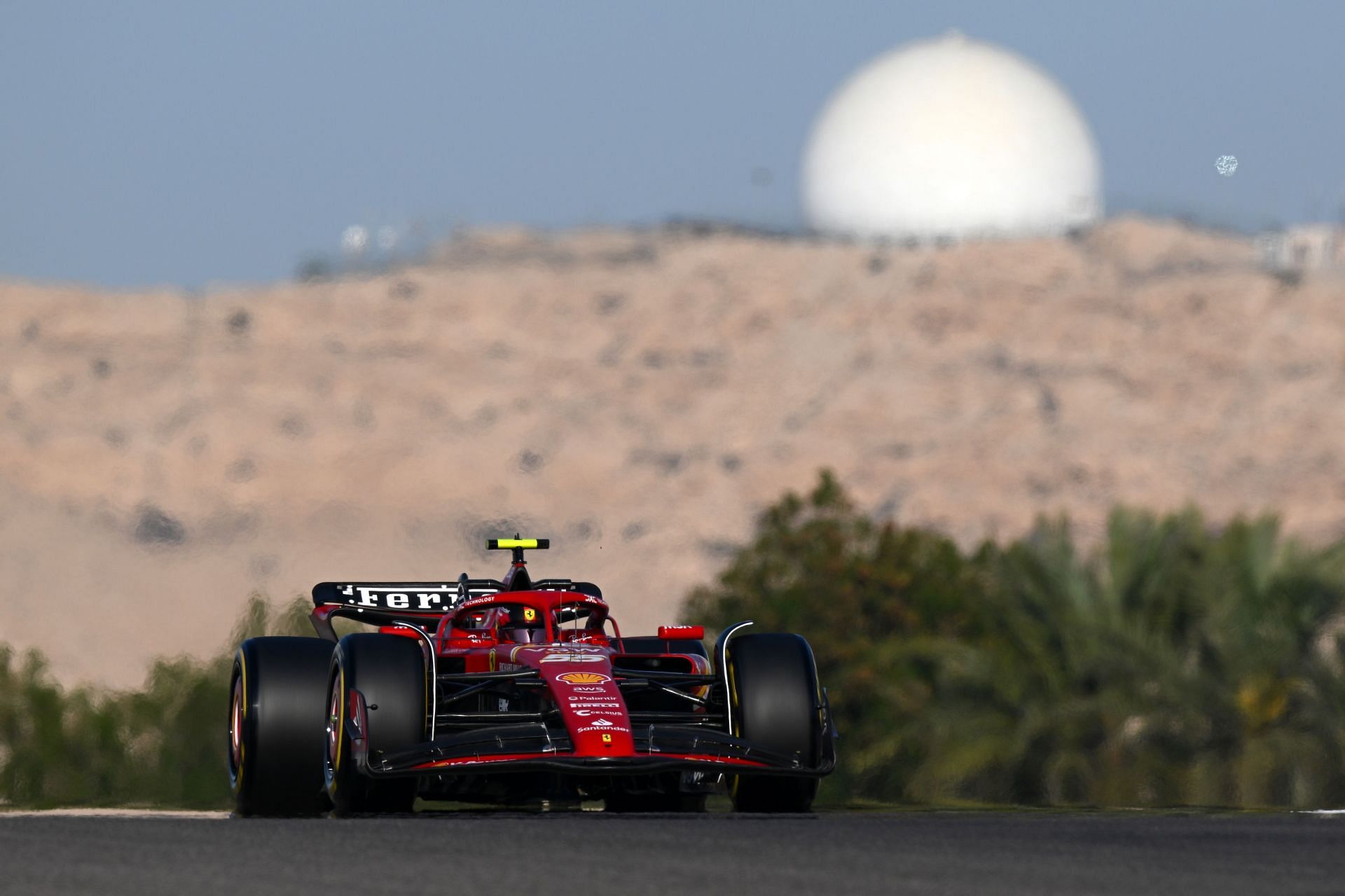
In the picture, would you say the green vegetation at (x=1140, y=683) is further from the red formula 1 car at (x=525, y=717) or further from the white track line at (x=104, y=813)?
the white track line at (x=104, y=813)

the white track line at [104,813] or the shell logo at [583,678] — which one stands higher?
the shell logo at [583,678]

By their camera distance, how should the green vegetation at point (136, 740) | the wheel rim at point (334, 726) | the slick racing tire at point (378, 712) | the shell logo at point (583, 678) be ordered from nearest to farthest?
the slick racing tire at point (378, 712) < the shell logo at point (583, 678) < the wheel rim at point (334, 726) < the green vegetation at point (136, 740)

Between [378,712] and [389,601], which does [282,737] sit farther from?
[389,601]

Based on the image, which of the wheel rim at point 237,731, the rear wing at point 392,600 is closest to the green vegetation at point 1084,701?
the rear wing at point 392,600

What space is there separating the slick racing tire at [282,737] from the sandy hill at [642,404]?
148 feet

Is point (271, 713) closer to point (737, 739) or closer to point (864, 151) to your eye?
point (737, 739)

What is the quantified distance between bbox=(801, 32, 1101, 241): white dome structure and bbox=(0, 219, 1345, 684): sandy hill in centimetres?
174

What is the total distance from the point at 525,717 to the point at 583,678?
392mm

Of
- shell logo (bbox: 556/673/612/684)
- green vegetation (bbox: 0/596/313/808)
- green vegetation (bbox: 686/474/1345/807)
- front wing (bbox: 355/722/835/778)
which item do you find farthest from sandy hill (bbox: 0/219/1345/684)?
front wing (bbox: 355/722/835/778)

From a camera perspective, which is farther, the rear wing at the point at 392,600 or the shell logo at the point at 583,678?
the rear wing at the point at 392,600

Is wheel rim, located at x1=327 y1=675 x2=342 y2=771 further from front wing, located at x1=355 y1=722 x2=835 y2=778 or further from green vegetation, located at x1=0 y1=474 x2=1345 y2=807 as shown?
green vegetation, located at x1=0 y1=474 x2=1345 y2=807

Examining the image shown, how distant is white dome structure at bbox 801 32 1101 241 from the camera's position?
268ft

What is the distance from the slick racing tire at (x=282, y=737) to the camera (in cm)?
1418

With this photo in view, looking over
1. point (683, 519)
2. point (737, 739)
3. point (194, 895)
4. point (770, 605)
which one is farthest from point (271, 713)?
point (683, 519)
